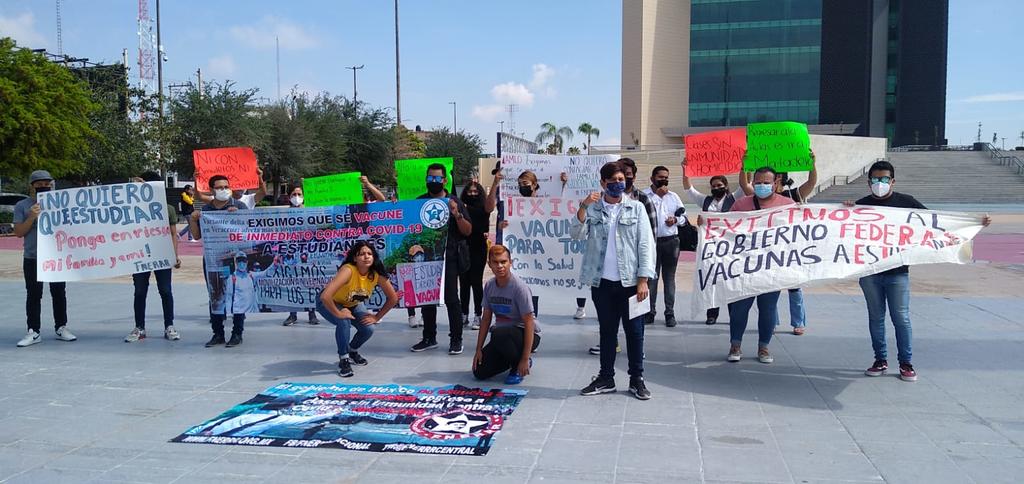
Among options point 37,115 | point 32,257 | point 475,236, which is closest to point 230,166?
point 32,257

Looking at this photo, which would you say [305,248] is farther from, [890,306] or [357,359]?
[890,306]

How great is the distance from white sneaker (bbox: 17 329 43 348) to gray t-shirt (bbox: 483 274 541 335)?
511 cm

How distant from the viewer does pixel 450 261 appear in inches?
299

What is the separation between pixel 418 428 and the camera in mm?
5094

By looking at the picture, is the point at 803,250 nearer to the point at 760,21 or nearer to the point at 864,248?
the point at 864,248

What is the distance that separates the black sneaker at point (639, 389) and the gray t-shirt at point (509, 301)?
1035mm

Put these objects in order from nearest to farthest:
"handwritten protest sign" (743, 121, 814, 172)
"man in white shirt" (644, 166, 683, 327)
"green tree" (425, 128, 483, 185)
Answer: "man in white shirt" (644, 166, 683, 327), "handwritten protest sign" (743, 121, 814, 172), "green tree" (425, 128, 483, 185)

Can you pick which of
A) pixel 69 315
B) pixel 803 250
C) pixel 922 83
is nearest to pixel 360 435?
pixel 803 250

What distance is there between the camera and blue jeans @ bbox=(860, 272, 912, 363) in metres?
6.15

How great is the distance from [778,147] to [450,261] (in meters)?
3.96

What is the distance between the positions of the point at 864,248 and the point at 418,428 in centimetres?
388

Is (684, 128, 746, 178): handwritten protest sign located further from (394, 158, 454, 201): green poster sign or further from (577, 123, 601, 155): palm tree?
(577, 123, 601, 155): palm tree

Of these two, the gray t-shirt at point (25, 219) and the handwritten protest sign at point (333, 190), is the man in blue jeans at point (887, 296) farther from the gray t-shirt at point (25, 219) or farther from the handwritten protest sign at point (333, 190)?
the gray t-shirt at point (25, 219)

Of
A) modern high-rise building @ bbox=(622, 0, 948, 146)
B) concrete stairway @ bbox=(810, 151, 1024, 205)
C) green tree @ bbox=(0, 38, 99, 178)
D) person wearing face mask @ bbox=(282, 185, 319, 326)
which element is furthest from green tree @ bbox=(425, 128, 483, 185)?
person wearing face mask @ bbox=(282, 185, 319, 326)
